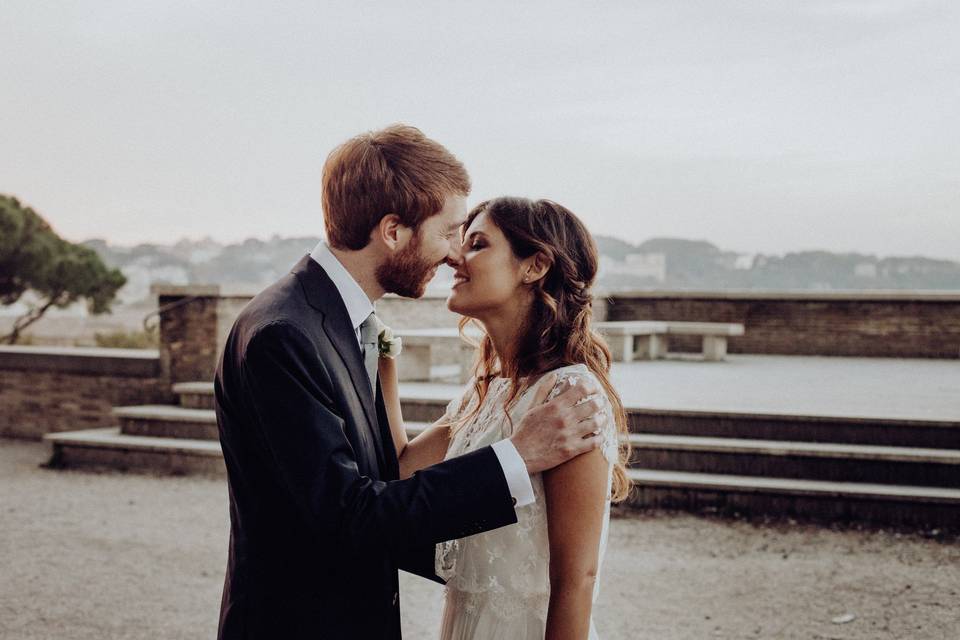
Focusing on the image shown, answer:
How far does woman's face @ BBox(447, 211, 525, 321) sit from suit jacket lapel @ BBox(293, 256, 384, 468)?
0.38 meters

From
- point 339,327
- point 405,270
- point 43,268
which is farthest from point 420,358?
point 43,268

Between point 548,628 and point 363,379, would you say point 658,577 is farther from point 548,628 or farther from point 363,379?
point 363,379

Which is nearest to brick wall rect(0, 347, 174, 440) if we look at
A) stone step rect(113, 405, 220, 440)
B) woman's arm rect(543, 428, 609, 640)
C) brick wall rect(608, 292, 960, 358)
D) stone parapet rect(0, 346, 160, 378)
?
stone parapet rect(0, 346, 160, 378)

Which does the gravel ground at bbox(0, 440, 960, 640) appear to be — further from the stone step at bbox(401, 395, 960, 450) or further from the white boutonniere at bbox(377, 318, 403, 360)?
the white boutonniere at bbox(377, 318, 403, 360)

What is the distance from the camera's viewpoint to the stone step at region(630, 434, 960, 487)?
21.3 feet

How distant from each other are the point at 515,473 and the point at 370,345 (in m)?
0.48

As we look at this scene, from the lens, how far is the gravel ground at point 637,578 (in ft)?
14.4

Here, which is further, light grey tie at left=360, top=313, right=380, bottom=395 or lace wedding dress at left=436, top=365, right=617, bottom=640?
lace wedding dress at left=436, top=365, right=617, bottom=640

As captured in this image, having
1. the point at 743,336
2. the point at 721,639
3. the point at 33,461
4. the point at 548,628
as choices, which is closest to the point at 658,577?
the point at 721,639

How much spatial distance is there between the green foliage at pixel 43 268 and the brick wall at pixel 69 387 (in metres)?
9.19

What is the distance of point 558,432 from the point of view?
1.77 metres

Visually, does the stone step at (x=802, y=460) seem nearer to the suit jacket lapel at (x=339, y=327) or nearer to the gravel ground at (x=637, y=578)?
the gravel ground at (x=637, y=578)

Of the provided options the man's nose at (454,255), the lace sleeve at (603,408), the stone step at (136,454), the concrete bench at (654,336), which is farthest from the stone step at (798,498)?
the concrete bench at (654,336)

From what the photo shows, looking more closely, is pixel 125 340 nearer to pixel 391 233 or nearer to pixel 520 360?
pixel 520 360
